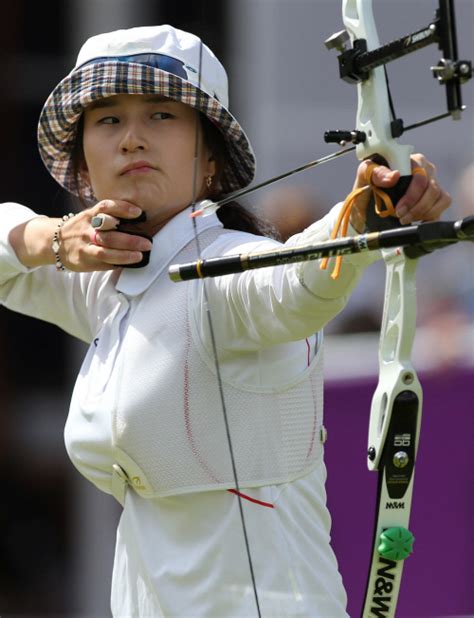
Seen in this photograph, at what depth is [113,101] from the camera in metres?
1.71

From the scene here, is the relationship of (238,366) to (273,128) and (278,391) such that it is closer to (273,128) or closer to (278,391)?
(278,391)

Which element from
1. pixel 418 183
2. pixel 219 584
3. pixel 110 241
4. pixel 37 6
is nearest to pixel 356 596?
pixel 219 584

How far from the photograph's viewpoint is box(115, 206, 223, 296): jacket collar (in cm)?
166

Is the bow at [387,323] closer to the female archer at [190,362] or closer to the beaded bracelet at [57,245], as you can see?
the female archer at [190,362]

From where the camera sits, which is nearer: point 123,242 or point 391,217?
point 391,217

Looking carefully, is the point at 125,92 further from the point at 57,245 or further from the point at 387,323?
the point at 387,323

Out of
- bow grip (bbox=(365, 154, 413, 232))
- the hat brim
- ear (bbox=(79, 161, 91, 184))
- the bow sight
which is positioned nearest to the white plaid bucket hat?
the hat brim

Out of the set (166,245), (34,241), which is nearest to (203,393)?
(166,245)

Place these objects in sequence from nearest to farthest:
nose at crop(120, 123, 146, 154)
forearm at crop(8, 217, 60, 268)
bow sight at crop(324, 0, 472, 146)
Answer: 1. bow sight at crop(324, 0, 472, 146)
2. nose at crop(120, 123, 146, 154)
3. forearm at crop(8, 217, 60, 268)

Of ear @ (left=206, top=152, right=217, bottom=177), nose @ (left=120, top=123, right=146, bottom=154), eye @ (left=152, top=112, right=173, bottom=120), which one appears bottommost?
ear @ (left=206, top=152, right=217, bottom=177)

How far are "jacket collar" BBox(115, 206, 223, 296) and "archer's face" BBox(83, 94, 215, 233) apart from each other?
0.11 feet

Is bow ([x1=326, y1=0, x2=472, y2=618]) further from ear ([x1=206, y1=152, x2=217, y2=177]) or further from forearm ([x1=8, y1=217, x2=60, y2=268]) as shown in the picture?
forearm ([x1=8, y1=217, x2=60, y2=268])

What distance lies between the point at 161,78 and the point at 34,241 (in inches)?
14.3

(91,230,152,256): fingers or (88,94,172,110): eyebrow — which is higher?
(88,94,172,110): eyebrow
